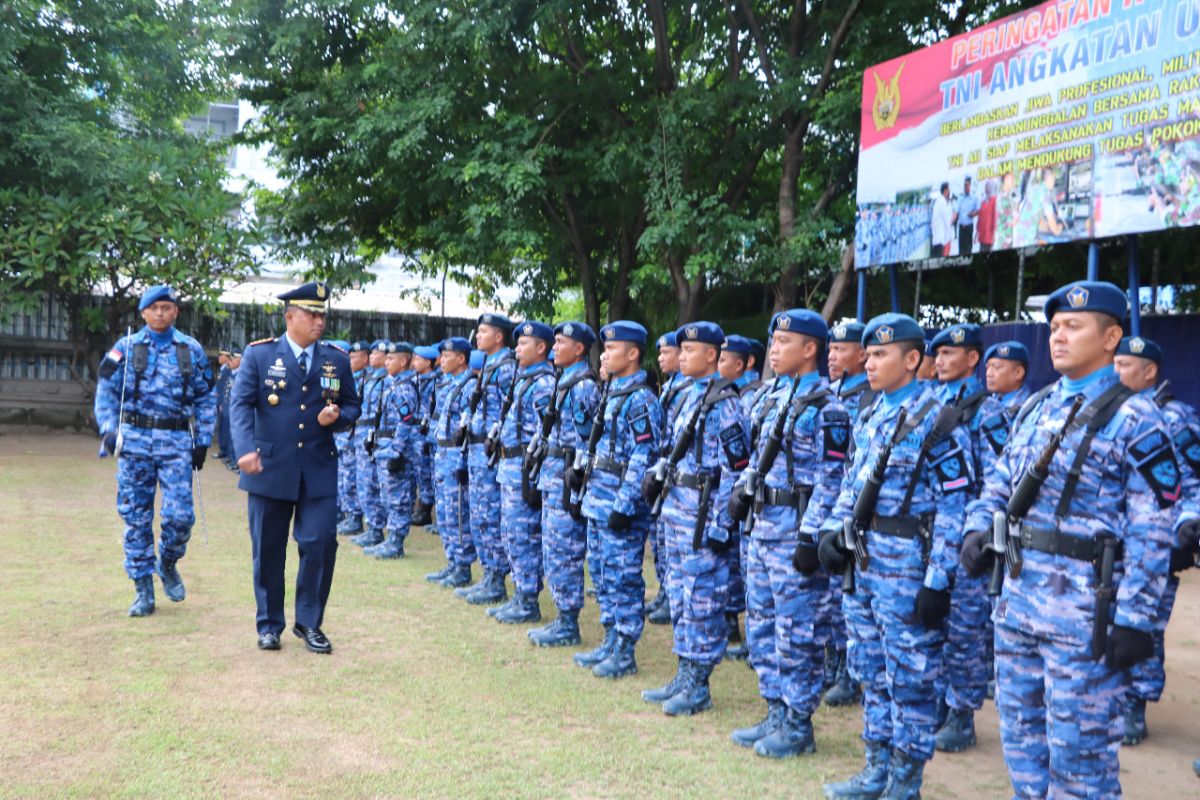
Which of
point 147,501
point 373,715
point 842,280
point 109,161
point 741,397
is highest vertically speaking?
point 109,161

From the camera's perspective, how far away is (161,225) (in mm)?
18062

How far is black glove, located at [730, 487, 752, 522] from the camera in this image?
209 inches

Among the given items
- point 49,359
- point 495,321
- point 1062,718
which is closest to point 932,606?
point 1062,718

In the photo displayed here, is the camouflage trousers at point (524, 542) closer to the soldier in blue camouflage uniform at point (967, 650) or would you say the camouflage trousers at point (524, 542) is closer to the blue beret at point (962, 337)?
the blue beret at point (962, 337)

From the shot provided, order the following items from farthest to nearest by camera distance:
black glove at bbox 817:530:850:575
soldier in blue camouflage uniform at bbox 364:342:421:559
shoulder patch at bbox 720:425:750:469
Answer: soldier in blue camouflage uniform at bbox 364:342:421:559
shoulder patch at bbox 720:425:750:469
black glove at bbox 817:530:850:575

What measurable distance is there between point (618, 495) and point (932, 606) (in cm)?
234

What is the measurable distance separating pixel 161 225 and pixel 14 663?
1345 cm

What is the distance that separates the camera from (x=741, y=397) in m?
6.29

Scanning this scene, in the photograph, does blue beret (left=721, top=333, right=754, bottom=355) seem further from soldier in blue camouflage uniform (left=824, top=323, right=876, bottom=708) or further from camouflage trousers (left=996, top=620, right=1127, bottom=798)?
camouflage trousers (left=996, top=620, right=1127, bottom=798)

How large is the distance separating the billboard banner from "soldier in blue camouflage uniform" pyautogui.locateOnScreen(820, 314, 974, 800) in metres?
5.97

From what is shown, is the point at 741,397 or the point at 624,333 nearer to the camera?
the point at 741,397

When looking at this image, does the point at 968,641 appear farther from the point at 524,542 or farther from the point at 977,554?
the point at 524,542

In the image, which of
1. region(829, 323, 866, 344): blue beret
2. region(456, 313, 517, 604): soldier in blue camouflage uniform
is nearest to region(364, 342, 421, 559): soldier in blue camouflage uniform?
region(456, 313, 517, 604): soldier in blue camouflage uniform

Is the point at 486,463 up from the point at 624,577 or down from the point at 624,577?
up
